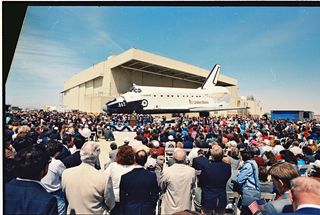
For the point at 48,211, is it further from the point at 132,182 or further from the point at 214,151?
the point at 214,151

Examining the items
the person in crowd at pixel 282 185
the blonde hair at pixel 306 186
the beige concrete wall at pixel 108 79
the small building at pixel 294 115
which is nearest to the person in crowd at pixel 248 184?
the person in crowd at pixel 282 185

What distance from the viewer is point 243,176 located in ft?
9.43

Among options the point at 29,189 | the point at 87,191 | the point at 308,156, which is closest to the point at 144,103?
the point at 308,156

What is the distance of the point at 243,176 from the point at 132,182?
1.40 metres

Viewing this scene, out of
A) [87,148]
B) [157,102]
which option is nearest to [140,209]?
[87,148]

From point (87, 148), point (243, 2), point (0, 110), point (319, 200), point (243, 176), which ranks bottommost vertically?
point (243, 176)

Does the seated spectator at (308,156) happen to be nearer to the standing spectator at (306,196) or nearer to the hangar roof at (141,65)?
the standing spectator at (306,196)

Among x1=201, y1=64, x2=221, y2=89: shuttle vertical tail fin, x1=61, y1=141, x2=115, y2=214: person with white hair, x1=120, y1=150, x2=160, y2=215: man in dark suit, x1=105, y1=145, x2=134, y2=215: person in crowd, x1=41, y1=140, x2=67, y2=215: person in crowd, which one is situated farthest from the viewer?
x1=201, y1=64, x2=221, y2=89: shuttle vertical tail fin

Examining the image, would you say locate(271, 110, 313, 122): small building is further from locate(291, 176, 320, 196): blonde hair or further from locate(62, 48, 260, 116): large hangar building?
locate(291, 176, 320, 196): blonde hair

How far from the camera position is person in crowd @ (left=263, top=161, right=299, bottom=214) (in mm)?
1826

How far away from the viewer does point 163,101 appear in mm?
16688

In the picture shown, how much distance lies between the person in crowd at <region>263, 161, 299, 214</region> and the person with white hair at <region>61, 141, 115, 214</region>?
1.24 metres

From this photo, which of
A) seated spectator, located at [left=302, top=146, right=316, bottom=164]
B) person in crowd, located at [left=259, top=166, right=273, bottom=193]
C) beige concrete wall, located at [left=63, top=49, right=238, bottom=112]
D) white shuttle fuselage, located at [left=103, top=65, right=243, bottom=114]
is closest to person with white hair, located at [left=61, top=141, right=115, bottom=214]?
person in crowd, located at [left=259, top=166, right=273, bottom=193]

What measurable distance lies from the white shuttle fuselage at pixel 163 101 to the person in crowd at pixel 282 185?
550 inches
